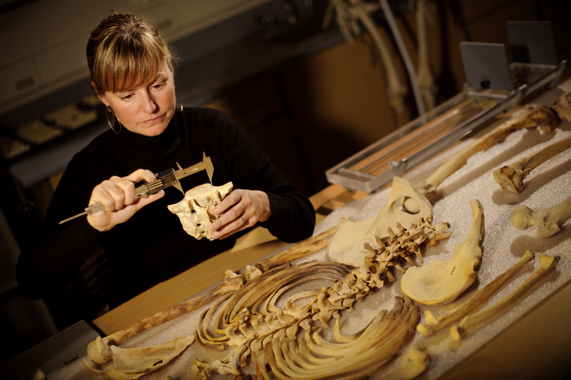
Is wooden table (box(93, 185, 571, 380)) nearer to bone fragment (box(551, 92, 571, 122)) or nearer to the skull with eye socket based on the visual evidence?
the skull with eye socket

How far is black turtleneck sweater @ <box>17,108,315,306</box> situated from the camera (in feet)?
4.66

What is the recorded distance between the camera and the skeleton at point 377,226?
1.30 meters

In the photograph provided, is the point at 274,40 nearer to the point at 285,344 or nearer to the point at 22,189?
the point at 22,189

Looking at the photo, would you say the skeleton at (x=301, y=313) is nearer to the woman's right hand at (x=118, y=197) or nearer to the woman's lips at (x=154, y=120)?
the woman's right hand at (x=118, y=197)

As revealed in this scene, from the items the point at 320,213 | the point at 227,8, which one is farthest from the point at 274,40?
the point at 320,213

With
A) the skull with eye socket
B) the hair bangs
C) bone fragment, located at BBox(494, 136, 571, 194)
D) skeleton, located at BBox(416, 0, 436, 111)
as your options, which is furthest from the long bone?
skeleton, located at BBox(416, 0, 436, 111)

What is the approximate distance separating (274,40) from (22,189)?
1725 millimetres

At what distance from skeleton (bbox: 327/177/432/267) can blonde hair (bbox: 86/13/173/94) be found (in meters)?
0.64

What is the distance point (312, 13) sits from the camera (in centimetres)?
346

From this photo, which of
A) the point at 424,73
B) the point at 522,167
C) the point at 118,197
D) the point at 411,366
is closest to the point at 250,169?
the point at 118,197

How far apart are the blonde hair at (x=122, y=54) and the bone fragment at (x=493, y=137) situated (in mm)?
798

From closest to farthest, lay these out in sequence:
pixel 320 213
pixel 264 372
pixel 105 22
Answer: pixel 264 372 < pixel 105 22 < pixel 320 213

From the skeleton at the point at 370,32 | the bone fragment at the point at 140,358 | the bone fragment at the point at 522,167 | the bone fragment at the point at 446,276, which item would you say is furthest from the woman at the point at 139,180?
the skeleton at the point at 370,32

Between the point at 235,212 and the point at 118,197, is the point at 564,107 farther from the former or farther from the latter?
the point at 118,197
